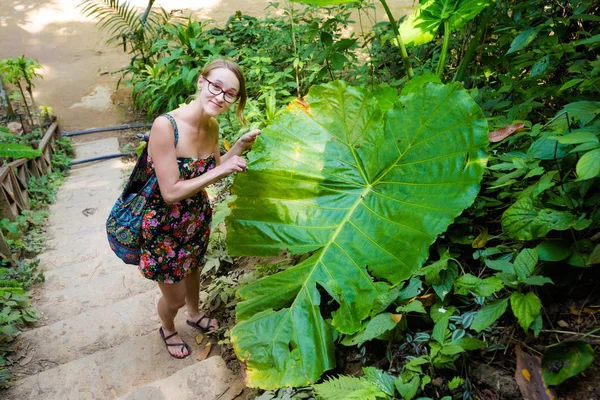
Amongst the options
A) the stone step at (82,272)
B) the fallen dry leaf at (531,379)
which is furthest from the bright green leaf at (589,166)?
the stone step at (82,272)

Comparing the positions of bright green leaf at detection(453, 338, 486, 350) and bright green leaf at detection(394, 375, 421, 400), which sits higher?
bright green leaf at detection(453, 338, 486, 350)

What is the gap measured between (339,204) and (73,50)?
26.4ft

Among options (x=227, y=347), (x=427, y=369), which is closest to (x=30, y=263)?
(x=227, y=347)

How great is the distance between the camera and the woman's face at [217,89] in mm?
1560

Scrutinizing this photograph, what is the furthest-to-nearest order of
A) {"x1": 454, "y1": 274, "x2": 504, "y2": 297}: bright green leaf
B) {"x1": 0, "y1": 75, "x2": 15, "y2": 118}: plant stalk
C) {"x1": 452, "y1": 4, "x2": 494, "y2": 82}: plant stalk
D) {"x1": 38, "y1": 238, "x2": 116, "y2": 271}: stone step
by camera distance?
{"x1": 0, "y1": 75, "x2": 15, "y2": 118}: plant stalk → {"x1": 38, "y1": 238, "x2": 116, "y2": 271}: stone step → {"x1": 452, "y1": 4, "x2": 494, "y2": 82}: plant stalk → {"x1": 454, "y1": 274, "x2": 504, "y2": 297}: bright green leaf

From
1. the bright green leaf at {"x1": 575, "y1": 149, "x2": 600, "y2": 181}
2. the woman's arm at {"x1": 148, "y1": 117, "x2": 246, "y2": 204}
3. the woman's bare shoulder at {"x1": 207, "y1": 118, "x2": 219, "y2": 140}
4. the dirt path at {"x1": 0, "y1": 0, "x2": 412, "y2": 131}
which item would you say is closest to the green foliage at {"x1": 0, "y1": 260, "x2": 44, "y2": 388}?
the woman's arm at {"x1": 148, "y1": 117, "x2": 246, "y2": 204}

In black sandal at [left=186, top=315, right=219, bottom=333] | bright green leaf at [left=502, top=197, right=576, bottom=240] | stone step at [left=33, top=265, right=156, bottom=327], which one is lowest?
stone step at [left=33, top=265, right=156, bottom=327]

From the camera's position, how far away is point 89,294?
2633 mm

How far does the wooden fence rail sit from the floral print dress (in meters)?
1.73

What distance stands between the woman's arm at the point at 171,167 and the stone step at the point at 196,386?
0.70m

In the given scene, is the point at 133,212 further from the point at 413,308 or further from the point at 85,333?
the point at 413,308

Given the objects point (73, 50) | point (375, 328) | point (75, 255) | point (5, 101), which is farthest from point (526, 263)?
point (73, 50)

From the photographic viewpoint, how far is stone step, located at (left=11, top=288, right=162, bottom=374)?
2.12 m

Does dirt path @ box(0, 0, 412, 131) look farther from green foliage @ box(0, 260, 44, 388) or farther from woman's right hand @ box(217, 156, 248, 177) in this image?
woman's right hand @ box(217, 156, 248, 177)
